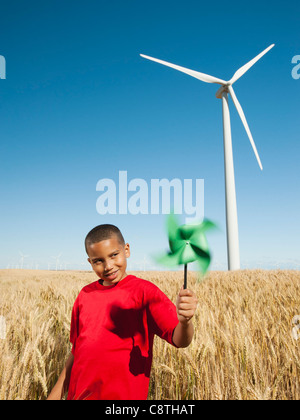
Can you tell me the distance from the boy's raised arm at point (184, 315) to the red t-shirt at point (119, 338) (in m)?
0.08

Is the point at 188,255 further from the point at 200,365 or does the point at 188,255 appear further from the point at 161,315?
the point at 200,365

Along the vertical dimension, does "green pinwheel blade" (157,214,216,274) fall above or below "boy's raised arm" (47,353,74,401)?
above

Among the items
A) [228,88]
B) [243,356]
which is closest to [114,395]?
[243,356]

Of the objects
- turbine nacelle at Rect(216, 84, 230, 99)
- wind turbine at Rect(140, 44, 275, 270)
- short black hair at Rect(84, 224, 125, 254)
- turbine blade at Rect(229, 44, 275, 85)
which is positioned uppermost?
turbine blade at Rect(229, 44, 275, 85)

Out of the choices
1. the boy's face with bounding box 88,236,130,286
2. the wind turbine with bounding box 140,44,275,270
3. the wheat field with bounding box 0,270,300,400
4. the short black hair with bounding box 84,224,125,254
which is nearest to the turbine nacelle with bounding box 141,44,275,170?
the wind turbine with bounding box 140,44,275,270

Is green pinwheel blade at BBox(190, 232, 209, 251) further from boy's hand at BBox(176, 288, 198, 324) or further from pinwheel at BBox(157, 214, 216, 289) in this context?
boy's hand at BBox(176, 288, 198, 324)

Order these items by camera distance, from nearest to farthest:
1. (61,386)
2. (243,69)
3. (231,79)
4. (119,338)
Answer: (119,338), (61,386), (243,69), (231,79)

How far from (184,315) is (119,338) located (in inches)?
20.2

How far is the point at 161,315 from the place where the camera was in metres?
1.91

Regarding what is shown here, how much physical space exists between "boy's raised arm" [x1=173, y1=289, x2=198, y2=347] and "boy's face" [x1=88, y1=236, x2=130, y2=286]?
0.53 meters

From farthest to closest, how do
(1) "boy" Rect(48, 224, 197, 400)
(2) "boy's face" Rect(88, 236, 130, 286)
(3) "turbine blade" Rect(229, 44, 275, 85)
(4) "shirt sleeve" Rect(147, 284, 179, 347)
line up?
(3) "turbine blade" Rect(229, 44, 275, 85) → (2) "boy's face" Rect(88, 236, 130, 286) → (4) "shirt sleeve" Rect(147, 284, 179, 347) → (1) "boy" Rect(48, 224, 197, 400)

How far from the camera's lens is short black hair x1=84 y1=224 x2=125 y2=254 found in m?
2.04

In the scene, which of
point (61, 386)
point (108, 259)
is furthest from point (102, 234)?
point (61, 386)

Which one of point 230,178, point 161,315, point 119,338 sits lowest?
point 119,338
